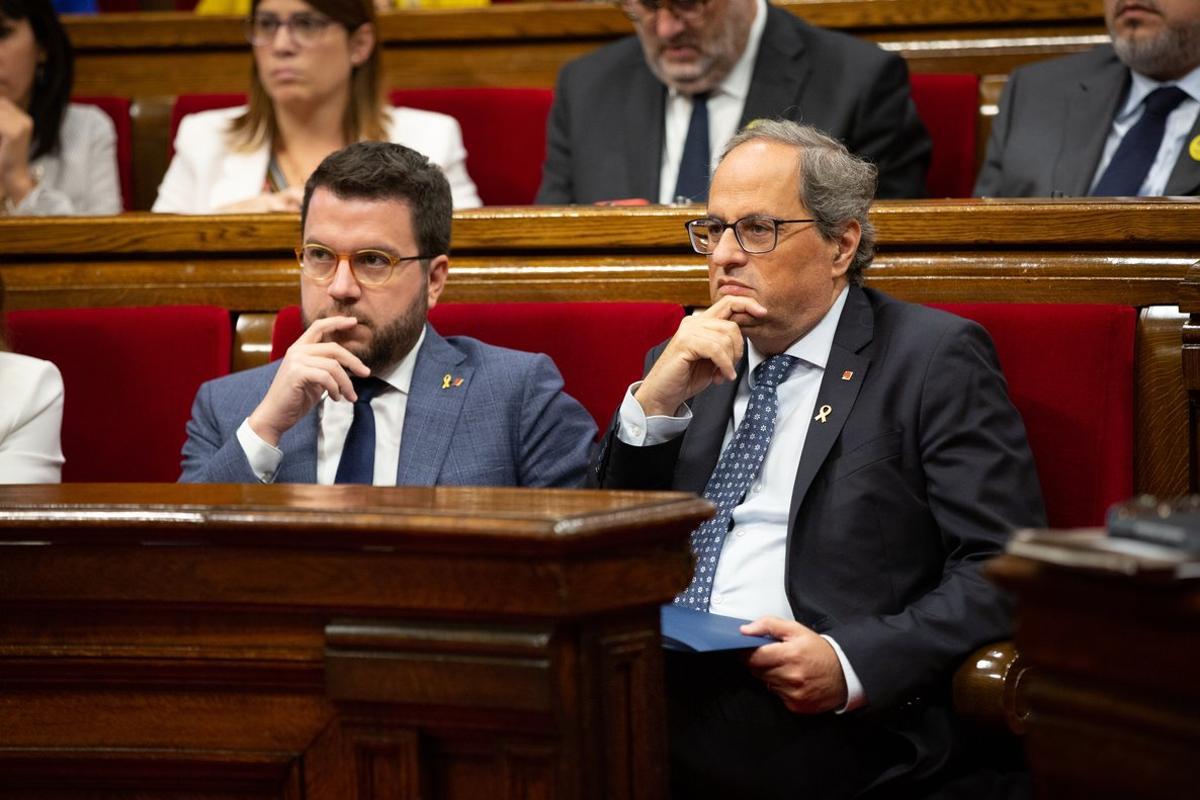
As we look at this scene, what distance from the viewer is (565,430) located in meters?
1.43

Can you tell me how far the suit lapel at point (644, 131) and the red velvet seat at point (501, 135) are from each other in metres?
0.24

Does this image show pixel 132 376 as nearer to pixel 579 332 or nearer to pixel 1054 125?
pixel 579 332

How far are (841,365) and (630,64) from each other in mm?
874

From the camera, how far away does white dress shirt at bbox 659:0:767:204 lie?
78.4 inches

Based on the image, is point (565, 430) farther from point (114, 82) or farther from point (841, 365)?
point (114, 82)

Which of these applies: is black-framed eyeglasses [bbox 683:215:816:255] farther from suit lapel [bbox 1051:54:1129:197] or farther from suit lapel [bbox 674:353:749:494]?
suit lapel [bbox 1051:54:1129:197]

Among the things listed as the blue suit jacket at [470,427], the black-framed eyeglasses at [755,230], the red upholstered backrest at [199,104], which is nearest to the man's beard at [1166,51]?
the black-framed eyeglasses at [755,230]

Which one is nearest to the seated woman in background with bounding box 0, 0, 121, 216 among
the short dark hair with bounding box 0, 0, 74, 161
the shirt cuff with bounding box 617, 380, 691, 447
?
the short dark hair with bounding box 0, 0, 74, 161

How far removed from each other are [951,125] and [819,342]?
911 millimetres

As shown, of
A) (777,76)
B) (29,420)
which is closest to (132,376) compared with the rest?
(29,420)

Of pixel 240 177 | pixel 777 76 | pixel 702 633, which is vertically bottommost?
pixel 702 633

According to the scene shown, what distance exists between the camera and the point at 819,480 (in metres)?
1.28

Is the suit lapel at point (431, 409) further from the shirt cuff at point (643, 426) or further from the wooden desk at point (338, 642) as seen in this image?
the wooden desk at point (338, 642)

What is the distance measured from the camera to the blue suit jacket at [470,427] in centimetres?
140
